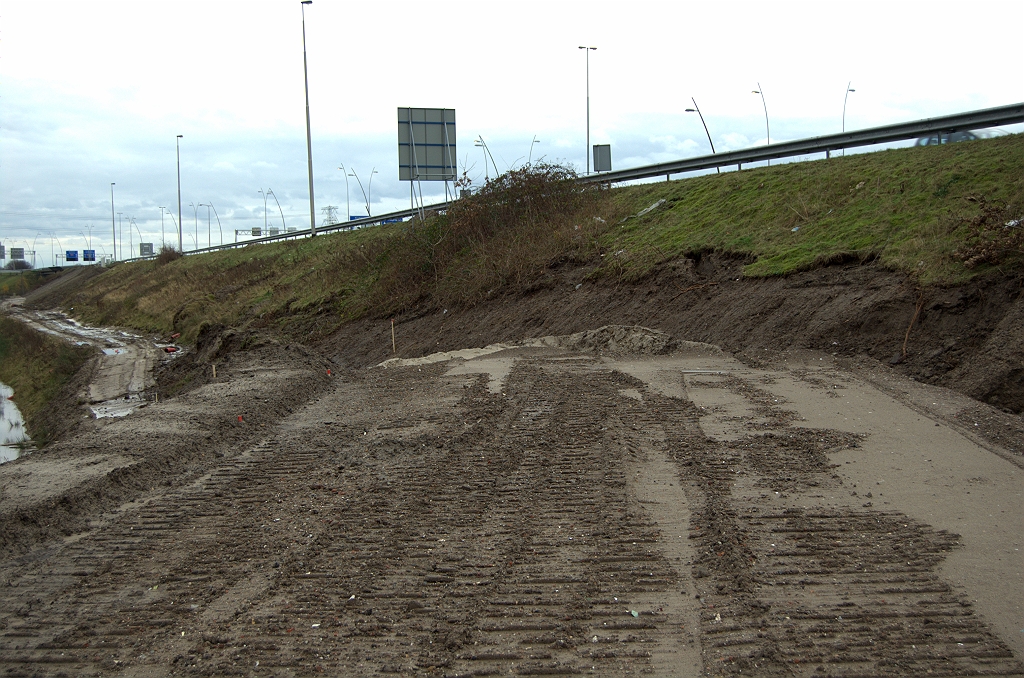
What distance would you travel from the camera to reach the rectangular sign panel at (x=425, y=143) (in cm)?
2680

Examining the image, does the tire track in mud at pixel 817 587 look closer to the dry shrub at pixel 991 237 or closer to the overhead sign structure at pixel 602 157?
the dry shrub at pixel 991 237

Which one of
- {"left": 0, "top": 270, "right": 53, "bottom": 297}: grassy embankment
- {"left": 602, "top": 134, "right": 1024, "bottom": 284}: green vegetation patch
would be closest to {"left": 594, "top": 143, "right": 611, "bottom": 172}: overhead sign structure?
{"left": 602, "top": 134, "right": 1024, "bottom": 284}: green vegetation patch

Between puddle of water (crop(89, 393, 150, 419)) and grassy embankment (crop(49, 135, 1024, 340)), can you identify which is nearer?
grassy embankment (crop(49, 135, 1024, 340))

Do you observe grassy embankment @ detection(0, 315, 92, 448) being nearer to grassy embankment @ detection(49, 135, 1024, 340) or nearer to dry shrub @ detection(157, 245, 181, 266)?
grassy embankment @ detection(49, 135, 1024, 340)

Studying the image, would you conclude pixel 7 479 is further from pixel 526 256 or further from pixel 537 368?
pixel 526 256

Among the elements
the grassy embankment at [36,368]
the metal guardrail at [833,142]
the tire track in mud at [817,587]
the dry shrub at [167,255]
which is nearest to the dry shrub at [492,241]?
the metal guardrail at [833,142]

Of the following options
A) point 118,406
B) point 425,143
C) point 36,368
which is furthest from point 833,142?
point 36,368

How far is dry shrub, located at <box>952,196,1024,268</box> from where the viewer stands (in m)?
11.5

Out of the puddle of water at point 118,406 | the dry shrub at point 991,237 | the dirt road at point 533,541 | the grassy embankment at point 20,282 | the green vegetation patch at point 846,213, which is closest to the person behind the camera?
the dirt road at point 533,541

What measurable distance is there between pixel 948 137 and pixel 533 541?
16.1 m

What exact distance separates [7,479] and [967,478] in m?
9.38

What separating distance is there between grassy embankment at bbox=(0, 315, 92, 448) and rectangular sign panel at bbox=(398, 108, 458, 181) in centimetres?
1294

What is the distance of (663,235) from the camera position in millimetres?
19453

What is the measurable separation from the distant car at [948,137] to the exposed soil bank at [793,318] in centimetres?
550
